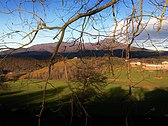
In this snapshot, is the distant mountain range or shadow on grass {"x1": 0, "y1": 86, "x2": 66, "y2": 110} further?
shadow on grass {"x1": 0, "y1": 86, "x2": 66, "y2": 110}

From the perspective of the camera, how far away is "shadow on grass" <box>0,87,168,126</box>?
269cm

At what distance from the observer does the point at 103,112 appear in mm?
36281

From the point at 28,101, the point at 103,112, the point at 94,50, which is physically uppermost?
the point at 94,50

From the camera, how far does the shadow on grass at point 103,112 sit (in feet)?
8.84

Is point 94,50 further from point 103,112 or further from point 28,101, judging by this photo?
point 103,112

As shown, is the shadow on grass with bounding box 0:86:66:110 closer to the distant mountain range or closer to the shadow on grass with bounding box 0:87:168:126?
the shadow on grass with bounding box 0:87:168:126

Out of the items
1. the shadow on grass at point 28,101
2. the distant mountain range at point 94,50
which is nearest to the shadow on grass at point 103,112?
the shadow on grass at point 28,101

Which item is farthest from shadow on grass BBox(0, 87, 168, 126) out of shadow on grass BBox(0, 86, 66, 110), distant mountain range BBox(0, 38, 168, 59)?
distant mountain range BBox(0, 38, 168, 59)

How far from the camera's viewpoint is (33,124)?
21.8 m

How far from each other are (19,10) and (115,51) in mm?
905

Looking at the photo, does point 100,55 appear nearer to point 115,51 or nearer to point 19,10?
point 115,51

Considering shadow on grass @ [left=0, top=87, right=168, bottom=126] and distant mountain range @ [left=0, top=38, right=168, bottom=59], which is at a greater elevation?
distant mountain range @ [left=0, top=38, right=168, bottom=59]

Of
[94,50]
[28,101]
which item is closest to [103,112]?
[94,50]

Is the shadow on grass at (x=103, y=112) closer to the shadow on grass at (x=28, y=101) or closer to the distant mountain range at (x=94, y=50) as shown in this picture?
the shadow on grass at (x=28, y=101)
